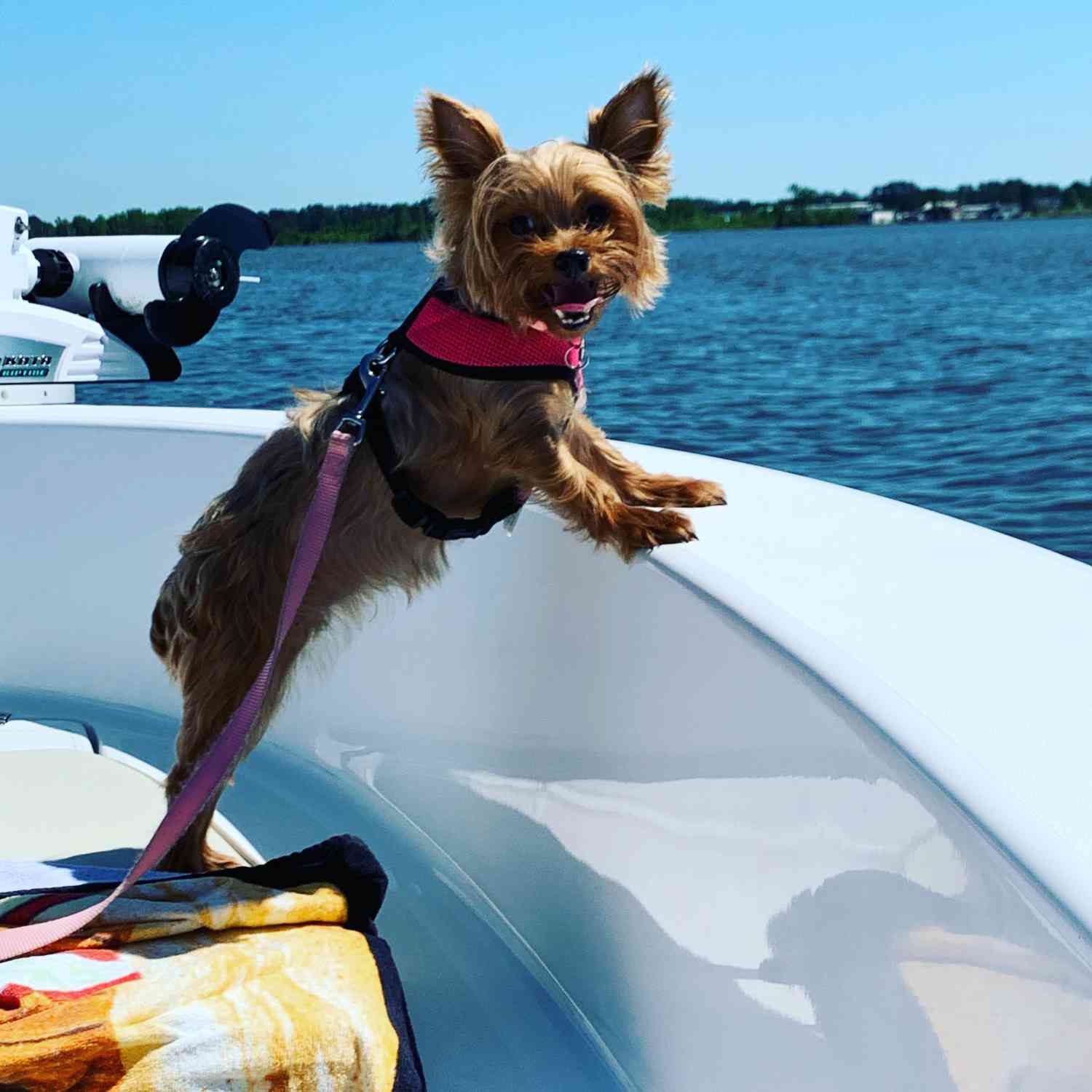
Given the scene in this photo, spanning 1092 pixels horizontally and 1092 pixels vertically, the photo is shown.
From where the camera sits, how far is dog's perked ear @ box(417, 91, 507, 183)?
220cm

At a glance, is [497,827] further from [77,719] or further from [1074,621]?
[77,719]

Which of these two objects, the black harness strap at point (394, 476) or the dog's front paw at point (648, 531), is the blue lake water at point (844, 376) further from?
the dog's front paw at point (648, 531)

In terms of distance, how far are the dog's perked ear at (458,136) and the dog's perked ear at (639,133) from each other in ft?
0.58

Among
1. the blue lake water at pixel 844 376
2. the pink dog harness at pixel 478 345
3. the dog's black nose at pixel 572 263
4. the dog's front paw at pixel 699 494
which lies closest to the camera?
the dog's black nose at pixel 572 263

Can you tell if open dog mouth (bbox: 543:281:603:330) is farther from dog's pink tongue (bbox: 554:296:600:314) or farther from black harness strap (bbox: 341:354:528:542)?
black harness strap (bbox: 341:354:528:542)

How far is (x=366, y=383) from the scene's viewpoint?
2297 millimetres

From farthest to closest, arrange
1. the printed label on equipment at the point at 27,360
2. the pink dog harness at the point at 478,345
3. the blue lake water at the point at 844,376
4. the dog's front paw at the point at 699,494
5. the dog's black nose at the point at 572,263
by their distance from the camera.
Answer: the blue lake water at the point at 844,376 → the printed label on equipment at the point at 27,360 → the dog's front paw at the point at 699,494 → the pink dog harness at the point at 478,345 → the dog's black nose at the point at 572,263

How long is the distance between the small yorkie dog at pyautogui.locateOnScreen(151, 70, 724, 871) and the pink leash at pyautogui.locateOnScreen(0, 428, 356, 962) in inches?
4.8

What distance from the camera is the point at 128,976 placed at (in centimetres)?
193

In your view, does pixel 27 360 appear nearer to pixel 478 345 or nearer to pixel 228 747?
pixel 478 345

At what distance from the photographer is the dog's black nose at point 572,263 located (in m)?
2.14

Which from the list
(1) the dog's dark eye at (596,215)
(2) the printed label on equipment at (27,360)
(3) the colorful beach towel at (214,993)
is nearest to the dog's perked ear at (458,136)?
(1) the dog's dark eye at (596,215)

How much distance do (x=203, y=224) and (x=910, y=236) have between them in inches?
3069

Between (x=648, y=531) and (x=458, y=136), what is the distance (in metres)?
0.70
